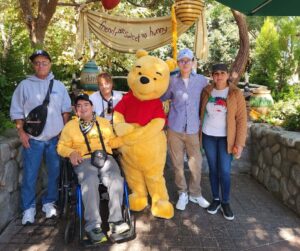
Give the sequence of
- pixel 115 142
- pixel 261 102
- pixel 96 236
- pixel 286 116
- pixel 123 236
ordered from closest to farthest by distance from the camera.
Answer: pixel 96 236 < pixel 123 236 < pixel 115 142 < pixel 286 116 < pixel 261 102

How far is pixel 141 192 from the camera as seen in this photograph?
13.3 feet

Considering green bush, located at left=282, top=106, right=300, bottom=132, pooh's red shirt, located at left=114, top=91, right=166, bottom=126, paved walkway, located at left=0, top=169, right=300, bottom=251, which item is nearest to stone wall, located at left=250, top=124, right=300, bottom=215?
green bush, located at left=282, top=106, right=300, bottom=132

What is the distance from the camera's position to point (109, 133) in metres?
3.72

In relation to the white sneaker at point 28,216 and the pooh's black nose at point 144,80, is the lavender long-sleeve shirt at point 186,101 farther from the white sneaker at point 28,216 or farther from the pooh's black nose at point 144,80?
the white sneaker at point 28,216

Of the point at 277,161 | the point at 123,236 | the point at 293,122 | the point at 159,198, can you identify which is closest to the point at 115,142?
the point at 159,198

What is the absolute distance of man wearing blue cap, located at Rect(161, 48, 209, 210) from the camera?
12.8 ft

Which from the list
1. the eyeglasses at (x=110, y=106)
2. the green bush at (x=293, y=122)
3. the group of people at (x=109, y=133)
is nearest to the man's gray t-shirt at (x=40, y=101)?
the group of people at (x=109, y=133)

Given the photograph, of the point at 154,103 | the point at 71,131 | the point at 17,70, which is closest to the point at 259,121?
the point at 154,103

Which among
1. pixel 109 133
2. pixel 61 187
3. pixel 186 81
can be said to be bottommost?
pixel 61 187

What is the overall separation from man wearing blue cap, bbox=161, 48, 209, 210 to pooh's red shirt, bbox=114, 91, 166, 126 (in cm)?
20

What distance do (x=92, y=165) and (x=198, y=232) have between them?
135cm

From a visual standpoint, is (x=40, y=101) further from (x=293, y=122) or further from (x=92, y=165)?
(x=293, y=122)

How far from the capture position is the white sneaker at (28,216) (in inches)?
146

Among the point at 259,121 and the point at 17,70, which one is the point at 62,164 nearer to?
the point at 17,70
